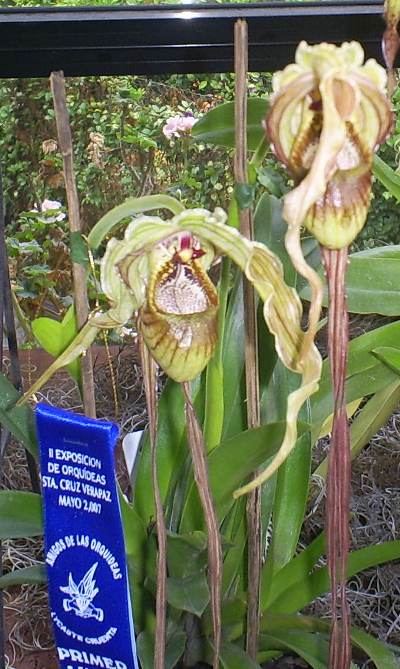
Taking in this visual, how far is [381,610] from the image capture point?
37.7 inches

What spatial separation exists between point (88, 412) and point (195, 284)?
0.48 ft

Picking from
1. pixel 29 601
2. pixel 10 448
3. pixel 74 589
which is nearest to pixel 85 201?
pixel 10 448

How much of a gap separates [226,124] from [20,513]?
1.34ft

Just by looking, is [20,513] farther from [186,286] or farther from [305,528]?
[305,528]

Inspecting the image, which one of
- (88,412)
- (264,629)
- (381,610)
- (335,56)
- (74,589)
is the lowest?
(381,610)

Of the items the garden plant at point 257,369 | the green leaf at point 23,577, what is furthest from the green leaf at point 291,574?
the green leaf at point 23,577

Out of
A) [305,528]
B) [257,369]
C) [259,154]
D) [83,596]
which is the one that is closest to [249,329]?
[257,369]

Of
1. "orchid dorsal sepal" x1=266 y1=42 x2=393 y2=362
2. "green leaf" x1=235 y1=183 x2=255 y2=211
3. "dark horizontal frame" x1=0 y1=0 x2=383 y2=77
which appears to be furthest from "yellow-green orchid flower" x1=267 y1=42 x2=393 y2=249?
"dark horizontal frame" x1=0 y1=0 x2=383 y2=77

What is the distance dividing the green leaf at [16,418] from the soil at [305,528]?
0.26m

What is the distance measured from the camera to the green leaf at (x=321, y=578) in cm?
70

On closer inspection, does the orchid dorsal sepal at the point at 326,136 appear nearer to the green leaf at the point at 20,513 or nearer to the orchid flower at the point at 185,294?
the orchid flower at the point at 185,294

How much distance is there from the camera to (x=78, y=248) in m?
0.50

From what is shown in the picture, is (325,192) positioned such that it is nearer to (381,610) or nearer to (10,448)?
(381,610)

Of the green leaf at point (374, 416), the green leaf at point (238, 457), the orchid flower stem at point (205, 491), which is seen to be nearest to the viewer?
the orchid flower stem at point (205, 491)
